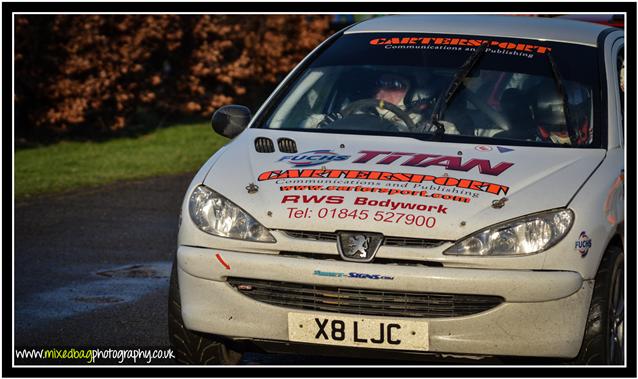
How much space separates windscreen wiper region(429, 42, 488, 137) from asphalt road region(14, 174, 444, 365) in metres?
1.22

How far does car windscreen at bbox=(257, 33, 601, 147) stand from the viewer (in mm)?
6348

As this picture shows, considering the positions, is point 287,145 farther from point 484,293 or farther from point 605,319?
point 605,319

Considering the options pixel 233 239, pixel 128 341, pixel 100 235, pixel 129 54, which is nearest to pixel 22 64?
pixel 129 54

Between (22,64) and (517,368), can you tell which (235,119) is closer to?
(517,368)

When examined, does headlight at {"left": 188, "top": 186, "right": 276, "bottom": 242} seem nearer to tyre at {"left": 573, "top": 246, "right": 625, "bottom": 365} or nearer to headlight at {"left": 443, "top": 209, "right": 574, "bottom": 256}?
headlight at {"left": 443, "top": 209, "right": 574, "bottom": 256}

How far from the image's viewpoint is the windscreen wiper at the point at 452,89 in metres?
6.39

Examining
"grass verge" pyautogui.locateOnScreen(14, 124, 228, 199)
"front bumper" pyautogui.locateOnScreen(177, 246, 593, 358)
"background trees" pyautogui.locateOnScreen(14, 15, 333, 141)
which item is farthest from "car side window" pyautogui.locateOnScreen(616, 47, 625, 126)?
"background trees" pyautogui.locateOnScreen(14, 15, 333, 141)

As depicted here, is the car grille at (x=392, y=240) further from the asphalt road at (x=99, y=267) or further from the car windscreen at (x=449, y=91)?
the asphalt road at (x=99, y=267)

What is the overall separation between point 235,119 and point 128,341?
132 cm

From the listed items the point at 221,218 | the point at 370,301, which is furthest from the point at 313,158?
the point at 370,301

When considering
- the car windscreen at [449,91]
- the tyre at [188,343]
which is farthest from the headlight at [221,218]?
the car windscreen at [449,91]

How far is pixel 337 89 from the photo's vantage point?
688 cm

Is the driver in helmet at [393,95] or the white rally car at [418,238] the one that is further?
the driver in helmet at [393,95]

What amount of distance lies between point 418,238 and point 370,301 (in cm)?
32
